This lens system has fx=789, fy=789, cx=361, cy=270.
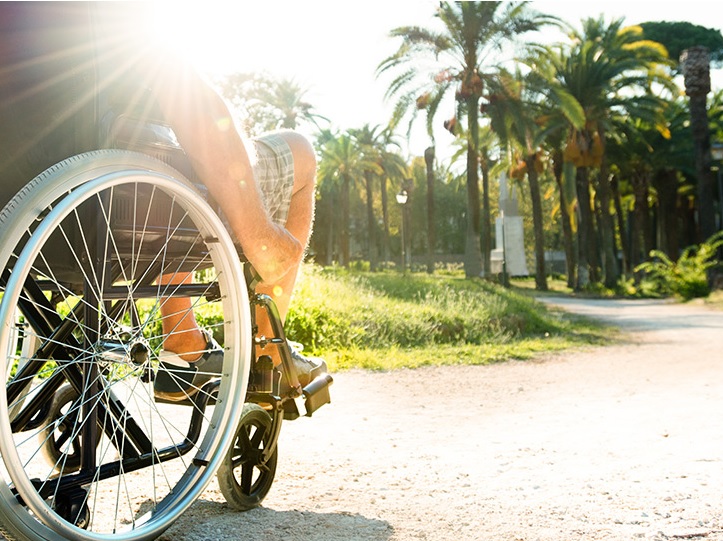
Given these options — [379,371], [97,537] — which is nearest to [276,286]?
[97,537]

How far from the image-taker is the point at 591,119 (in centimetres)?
3183

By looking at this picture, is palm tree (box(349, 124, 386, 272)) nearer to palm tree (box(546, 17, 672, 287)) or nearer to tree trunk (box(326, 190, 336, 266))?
tree trunk (box(326, 190, 336, 266))

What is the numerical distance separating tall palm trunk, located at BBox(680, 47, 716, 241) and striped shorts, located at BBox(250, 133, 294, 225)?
25.1 m

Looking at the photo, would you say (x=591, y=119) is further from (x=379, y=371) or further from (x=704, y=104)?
(x=379, y=371)

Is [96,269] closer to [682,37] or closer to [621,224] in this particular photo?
[621,224]

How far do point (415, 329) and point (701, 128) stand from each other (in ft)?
60.7

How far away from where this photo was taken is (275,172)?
8.34ft

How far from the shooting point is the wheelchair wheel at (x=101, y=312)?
1.62 metres

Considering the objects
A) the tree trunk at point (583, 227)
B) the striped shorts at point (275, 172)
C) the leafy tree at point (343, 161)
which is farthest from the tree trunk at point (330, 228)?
the striped shorts at point (275, 172)

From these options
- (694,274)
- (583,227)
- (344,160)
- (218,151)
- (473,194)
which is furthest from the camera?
(344,160)

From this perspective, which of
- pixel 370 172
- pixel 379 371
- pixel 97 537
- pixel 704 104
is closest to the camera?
pixel 97 537

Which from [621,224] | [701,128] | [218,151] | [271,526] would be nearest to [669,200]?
[621,224]

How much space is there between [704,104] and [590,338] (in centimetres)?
1704

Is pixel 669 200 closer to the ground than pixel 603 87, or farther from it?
closer to the ground
